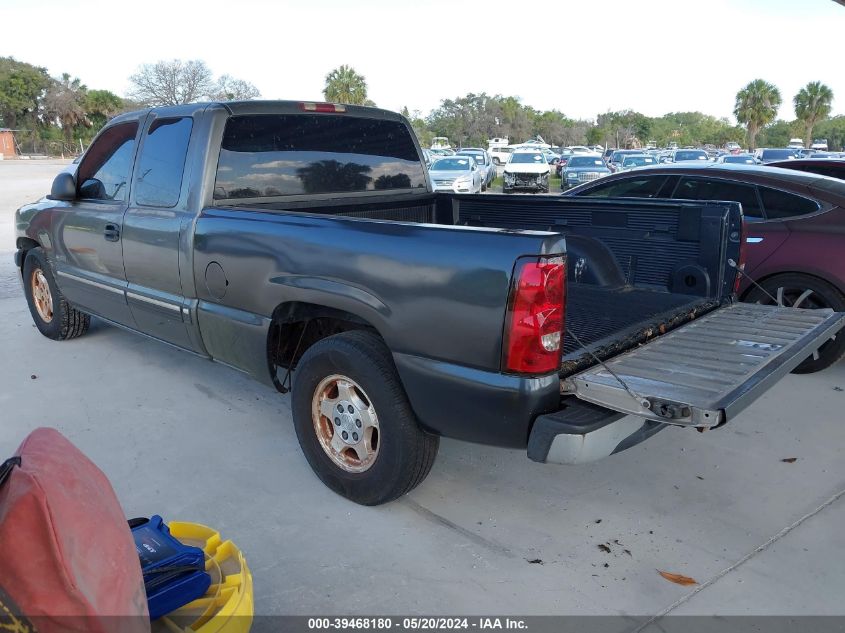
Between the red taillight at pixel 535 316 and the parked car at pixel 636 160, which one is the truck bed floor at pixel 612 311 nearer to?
the red taillight at pixel 535 316

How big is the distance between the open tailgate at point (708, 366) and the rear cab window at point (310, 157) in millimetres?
2281

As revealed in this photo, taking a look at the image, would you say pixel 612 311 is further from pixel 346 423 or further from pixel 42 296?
pixel 42 296

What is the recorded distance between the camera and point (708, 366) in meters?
2.84

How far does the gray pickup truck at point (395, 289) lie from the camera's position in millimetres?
2561

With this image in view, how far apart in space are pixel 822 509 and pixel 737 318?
40.7 inches

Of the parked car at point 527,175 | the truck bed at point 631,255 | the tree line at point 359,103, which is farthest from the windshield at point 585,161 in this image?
the tree line at point 359,103

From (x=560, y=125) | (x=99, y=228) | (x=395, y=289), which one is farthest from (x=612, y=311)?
(x=560, y=125)

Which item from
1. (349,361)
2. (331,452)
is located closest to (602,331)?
(349,361)

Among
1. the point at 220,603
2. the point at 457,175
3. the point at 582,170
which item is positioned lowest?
the point at 220,603

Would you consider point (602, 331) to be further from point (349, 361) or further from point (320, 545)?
point (320, 545)

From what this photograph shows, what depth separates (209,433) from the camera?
420 cm

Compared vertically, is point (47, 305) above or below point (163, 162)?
below

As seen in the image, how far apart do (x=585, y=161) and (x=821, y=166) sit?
56.1 ft

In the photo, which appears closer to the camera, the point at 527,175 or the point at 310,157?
the point at 310,157
